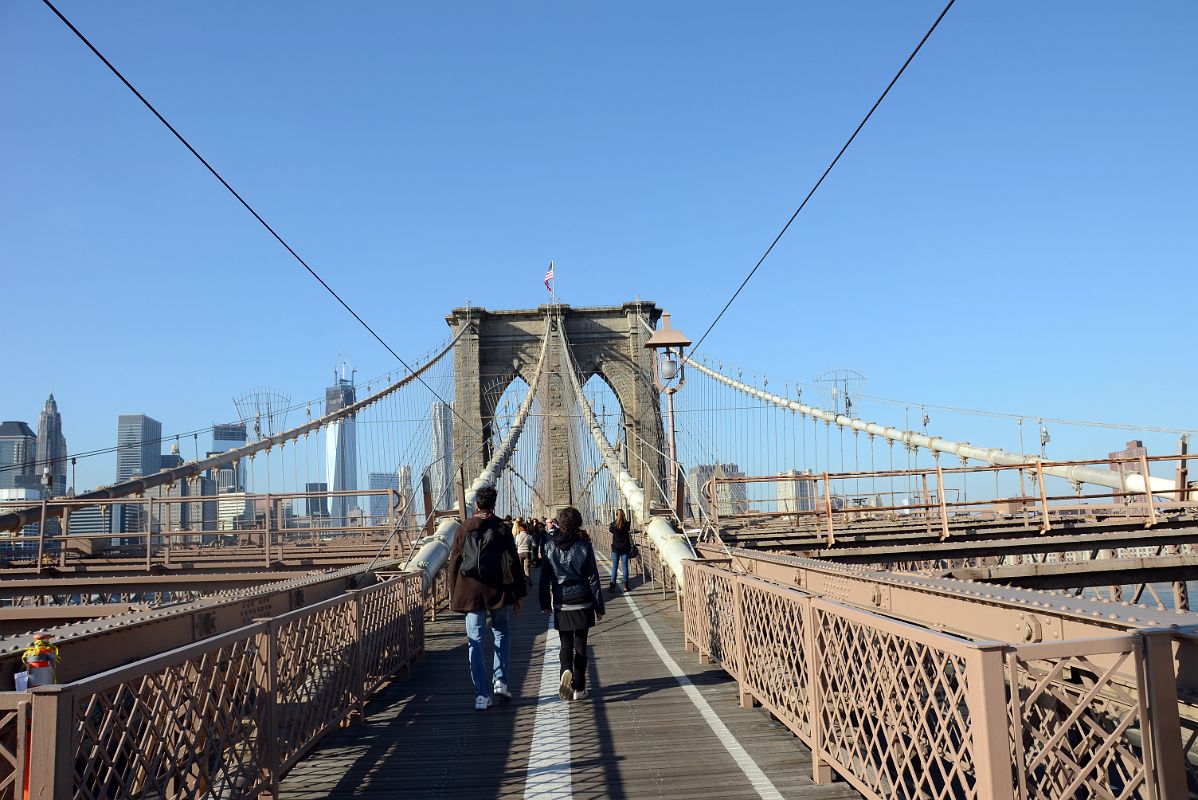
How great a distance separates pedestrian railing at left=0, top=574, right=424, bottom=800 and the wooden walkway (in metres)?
→ 0.37

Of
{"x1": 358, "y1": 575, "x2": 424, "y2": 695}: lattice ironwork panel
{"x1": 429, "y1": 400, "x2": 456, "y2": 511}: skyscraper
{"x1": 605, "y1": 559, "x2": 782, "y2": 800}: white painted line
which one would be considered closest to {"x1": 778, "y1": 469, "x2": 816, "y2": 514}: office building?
{"x1": 605, "y1": 559, "x2": 782, "y2": 800}: white painted line

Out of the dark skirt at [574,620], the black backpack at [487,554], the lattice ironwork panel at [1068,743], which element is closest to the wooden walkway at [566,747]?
the dark skirt at [574,620]

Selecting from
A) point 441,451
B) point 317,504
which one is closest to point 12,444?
point 317,504

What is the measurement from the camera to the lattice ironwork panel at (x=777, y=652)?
209 inches

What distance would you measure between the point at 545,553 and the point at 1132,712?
4.80 metres

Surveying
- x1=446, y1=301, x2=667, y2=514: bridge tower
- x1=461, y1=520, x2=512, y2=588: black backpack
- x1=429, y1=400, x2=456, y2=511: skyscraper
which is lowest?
x1=461, y1=520, x2=512, y2=588: black backpack

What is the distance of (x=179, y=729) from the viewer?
362 centimetres

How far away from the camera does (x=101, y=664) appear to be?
4.33m

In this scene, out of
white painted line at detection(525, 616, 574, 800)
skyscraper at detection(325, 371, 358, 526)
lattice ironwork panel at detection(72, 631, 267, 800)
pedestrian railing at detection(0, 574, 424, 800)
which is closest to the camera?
pedestrian railing at detection(0, 574, 424, 800)

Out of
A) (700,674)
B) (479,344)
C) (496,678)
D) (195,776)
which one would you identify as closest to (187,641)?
(195,776)

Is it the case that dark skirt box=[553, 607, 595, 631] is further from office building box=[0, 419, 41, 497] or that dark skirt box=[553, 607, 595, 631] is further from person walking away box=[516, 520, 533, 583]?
office building box=[0, 419, 41, 497]

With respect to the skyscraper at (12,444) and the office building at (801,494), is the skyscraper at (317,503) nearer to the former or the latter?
the office building at (801,494)

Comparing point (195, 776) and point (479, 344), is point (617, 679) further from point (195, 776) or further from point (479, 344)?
point (479, 344)

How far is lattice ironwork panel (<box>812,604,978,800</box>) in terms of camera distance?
10.8 feet
